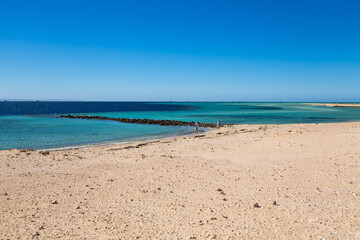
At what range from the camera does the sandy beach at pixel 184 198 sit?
18.4 feet

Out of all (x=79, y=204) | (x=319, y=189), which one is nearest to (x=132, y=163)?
(x=79, y=204)

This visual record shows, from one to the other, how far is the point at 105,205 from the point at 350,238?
5467 mm

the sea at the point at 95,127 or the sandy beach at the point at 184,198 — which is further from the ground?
the sandy beach at the point at 184,198

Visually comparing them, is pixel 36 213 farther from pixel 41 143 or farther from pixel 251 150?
pixel 41 143

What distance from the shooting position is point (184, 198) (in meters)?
7.62

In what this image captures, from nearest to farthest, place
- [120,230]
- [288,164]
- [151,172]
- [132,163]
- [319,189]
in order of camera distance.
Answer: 1. [120,230]
2. [319,189]
3. [151,172]
4. [288,164]
5. [132,163]

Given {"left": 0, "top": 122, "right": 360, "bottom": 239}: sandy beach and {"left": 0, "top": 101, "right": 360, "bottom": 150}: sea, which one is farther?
{"left": 0, "top": 101, "right": 360, "bottom": 150}: sea

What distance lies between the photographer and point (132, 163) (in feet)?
41.5

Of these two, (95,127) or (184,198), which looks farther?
(95,127)

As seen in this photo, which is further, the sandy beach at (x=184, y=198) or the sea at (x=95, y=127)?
the sea at (x=95, y=127)

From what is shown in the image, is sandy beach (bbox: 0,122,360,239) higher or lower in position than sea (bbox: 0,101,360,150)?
higher

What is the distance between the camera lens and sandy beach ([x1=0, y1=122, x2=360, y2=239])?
18.4ft

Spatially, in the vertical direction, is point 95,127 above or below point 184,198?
below

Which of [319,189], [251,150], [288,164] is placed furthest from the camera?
[251,150]
